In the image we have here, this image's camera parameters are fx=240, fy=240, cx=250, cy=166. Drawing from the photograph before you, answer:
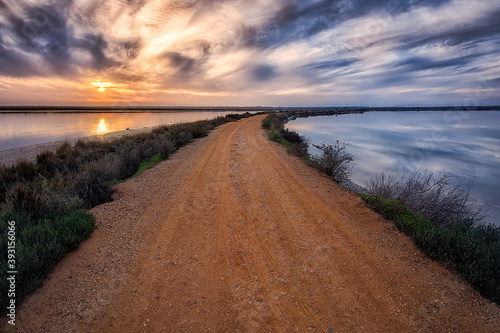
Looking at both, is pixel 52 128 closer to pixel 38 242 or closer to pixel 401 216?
pixel 38 242

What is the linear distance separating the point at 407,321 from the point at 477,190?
470 inches

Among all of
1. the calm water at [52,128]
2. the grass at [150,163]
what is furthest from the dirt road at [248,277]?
the calm water at [52,128]

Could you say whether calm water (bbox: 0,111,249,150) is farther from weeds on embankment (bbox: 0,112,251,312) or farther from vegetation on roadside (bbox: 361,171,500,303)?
vegetation on roadside (bbox: 361,171,500,303)

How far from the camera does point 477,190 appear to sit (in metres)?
11.2

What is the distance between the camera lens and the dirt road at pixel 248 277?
3.00 metres

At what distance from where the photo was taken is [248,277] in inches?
147

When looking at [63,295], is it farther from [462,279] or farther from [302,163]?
[302,163]

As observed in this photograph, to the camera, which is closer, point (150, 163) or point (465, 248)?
point (465, 248)

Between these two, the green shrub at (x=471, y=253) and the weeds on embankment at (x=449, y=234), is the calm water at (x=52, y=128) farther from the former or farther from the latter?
the green shrub at (x=471, y=253)

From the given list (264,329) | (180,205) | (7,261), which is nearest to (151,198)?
(180,205)

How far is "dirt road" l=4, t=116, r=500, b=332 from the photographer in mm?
3002

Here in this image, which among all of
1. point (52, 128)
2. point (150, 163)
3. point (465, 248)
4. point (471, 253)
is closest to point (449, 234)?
point (465, 248)

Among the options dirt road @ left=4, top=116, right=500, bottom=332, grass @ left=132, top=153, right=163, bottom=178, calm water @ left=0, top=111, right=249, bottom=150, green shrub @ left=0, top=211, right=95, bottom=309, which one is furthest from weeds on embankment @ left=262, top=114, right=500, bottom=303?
calm water @ left=0, top=111, right=249, bottom=150

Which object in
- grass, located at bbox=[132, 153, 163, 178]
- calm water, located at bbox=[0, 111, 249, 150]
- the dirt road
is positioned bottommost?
the dirt road
